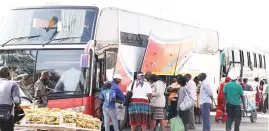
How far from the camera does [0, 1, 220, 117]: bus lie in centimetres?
1557

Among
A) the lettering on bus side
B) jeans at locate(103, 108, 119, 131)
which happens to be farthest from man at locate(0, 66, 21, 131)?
the lettering on bus side

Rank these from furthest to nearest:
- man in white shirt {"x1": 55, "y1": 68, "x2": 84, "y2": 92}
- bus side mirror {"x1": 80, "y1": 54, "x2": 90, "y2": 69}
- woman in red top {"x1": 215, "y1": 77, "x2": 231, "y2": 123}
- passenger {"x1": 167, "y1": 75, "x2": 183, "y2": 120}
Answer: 1. woman in red top {"x1": 215, "y1": 77, "x2": 231, "y2": 123}
2. passenger {"x1": 167, "y1": 75, "x2": 183, "y2": 120}
3. man in white shirt {"x1": 55, "y1": 68, "x2": 84, "y2": 92}
4. bus side mirror {"x1": 80, "y1": 54, "x2": 90, "y2": 69}

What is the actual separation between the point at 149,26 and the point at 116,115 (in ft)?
17.6

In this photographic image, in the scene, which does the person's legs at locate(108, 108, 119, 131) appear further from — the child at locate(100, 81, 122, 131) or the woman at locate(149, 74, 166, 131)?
the woman at locate(149, 74, 166, 131)

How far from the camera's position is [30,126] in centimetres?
1184

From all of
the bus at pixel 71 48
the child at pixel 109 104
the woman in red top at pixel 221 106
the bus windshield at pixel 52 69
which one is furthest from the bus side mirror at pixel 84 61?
the woman in red top at pixel 221 106

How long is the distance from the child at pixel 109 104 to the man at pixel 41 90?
1451 mm

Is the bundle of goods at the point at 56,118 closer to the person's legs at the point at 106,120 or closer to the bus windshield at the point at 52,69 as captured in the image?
the person's legs at the point at 106,120

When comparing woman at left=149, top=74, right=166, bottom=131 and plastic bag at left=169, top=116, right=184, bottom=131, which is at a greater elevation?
woman at left=149, top=74, right=166, bottom=131

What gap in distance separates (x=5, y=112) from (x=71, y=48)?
5.13 metres

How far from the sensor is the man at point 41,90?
14.9 m

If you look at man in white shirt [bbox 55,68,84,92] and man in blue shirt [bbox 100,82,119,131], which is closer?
man in blue shirt [bbox 100,82,119,131]

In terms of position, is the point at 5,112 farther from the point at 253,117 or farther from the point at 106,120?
the point at 253,117

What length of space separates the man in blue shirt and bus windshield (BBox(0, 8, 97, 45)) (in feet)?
5.09
